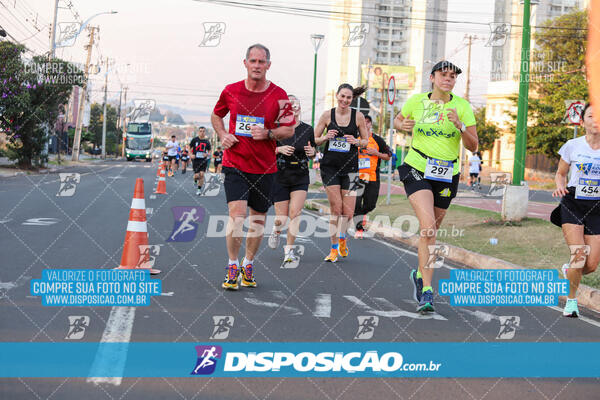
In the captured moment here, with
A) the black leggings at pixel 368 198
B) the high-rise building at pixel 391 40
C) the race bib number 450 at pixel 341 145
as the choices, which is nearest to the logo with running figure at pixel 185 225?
the black leggings at pixel 368 198

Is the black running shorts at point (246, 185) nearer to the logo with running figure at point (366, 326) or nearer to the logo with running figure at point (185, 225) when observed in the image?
the logo with running figure at point (366, 326)

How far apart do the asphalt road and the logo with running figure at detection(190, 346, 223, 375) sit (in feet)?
0.33

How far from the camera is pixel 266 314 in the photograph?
17.9 feet

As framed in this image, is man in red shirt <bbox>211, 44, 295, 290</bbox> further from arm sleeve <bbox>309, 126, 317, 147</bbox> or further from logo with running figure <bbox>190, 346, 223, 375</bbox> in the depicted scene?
logo with running figure <bbox>190, 346, 223, 375</bbox>

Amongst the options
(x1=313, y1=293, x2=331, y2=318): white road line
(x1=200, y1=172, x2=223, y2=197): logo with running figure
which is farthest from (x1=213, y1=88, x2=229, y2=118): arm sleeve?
(x1=200, y1=172, x2=223, y2=197): logo with running figure

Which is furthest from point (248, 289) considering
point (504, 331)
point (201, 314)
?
point (504, 331)

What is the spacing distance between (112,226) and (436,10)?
133 metres

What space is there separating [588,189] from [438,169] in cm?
123

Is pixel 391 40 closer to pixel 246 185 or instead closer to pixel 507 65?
pixel 507 65

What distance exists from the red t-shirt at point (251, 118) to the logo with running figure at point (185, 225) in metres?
3.80

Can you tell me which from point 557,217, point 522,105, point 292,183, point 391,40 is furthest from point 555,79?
point 391,40

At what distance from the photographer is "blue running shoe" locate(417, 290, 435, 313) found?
19.1ft

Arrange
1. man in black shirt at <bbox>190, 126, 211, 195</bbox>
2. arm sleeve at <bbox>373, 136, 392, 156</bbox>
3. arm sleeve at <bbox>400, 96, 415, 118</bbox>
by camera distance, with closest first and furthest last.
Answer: arm sleeve at <bbox>400, 96, 415, 118</bbox>, arm sleeve at <bbox>373, 136, 392, 156</bbox>, man in black shirt at <bbox>190, 126, 211, 195</bbox>

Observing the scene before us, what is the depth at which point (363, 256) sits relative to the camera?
9281mm
